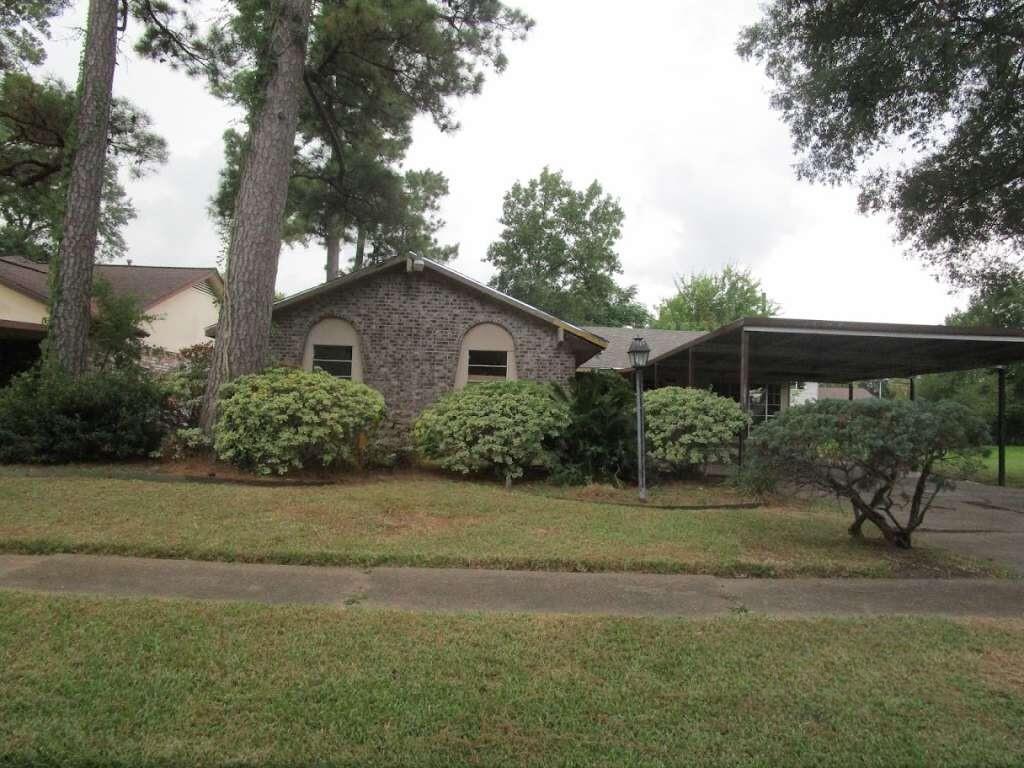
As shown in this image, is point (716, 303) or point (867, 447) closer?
point (867, 447)

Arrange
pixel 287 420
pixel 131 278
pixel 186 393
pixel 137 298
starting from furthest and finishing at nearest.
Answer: pixel 131 278 < pixel 137 298 < pixel 186 393 < pixel 287 420

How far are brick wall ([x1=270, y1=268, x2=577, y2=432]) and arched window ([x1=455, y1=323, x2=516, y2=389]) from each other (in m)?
0.14

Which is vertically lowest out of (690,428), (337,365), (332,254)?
(690,428)

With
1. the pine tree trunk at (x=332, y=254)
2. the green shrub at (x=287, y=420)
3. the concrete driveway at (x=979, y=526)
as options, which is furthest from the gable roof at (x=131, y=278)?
the concrete driveway at (x=979, y=526)

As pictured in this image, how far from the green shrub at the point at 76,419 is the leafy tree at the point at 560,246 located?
29.0 m

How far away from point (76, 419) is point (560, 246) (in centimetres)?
3201

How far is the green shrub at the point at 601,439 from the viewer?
10.9 metres

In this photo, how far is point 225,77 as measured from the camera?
596 inches

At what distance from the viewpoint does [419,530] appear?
677cm

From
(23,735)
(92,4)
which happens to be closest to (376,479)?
(23,735)

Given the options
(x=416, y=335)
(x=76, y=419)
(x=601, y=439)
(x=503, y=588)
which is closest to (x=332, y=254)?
(x=416, y=335)

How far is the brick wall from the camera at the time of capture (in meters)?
13.5

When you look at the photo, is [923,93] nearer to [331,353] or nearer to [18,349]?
[331,353]

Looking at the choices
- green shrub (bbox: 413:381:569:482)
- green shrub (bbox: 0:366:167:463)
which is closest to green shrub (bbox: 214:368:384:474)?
green shrub (bbox: 413:381:569:482)
